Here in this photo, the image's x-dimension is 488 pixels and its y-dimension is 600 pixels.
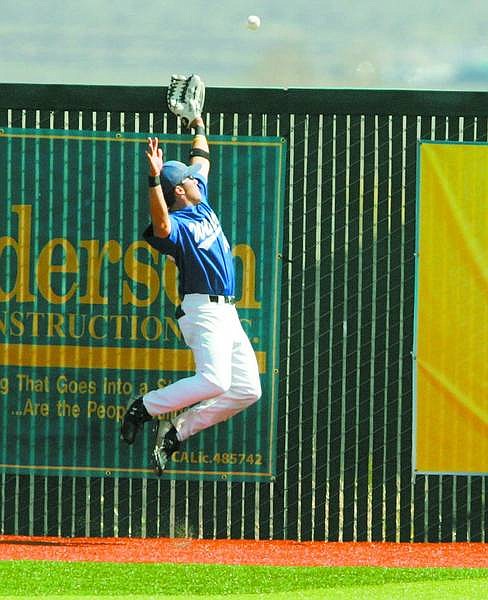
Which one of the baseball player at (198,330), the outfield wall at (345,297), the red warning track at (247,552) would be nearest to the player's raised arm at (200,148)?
the baseball player at (198,330)

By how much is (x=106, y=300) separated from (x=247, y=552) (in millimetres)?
1723

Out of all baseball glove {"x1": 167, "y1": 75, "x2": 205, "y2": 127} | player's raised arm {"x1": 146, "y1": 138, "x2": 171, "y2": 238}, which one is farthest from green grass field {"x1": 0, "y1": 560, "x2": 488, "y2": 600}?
baseball glove {"x1": 167, "y1": 75, "x2": 205, "y2": 127}

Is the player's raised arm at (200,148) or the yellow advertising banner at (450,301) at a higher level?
the player's raised arm at (200,148)

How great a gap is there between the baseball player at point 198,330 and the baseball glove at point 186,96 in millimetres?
346

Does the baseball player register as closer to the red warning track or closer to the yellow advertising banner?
the red warning track

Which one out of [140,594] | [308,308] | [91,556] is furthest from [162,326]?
[140,594]

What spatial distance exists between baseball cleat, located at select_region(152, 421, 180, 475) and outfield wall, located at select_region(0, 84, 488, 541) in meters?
0.78

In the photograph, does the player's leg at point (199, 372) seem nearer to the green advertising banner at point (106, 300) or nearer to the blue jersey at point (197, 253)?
the blue jersey at point (197, 253)

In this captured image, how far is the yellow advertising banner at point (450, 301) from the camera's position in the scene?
858 centimetres

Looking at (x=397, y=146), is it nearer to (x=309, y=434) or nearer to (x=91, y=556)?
(x=309, y=434)

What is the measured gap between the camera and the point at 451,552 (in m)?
8.38

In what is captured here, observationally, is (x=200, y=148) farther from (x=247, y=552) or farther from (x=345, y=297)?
(x=247, y=552)

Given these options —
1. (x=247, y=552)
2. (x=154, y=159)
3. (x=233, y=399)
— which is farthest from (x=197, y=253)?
(x=247, y=552)

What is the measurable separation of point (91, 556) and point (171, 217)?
1.97m
